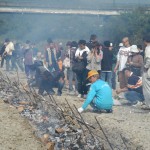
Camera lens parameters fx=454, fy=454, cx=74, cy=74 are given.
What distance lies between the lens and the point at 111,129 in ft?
29.4

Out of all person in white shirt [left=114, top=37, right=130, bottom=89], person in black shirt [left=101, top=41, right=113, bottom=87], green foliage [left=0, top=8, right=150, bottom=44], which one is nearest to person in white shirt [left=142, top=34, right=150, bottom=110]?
person in white shirt [left=114, top=37, right=130, bottom=89]

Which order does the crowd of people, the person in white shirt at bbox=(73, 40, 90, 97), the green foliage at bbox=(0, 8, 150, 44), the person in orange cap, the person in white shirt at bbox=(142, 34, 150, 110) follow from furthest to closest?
the green foliage at bbox=(0, 8, 150, 44), the person in white shirt at bbox=(73, 40, 90, 97), the person in white shirt at bbox=(142, 34, 150, 110), the crowd of people, the person in orange cap

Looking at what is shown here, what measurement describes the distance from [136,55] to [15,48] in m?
11.9

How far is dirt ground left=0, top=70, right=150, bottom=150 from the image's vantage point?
7793mm

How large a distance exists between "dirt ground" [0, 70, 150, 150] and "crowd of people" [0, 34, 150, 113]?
0.38 meters

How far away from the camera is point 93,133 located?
8547 millimetres

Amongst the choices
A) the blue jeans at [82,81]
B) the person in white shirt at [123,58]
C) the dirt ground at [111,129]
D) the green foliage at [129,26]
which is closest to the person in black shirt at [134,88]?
the dirt ground at [111,129]

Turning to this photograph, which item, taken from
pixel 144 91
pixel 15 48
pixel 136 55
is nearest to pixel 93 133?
pixel 144 91

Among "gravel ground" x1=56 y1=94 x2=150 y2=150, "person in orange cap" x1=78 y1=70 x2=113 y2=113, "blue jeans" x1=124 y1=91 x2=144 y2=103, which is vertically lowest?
"gravel ground" x1=56 y1=94 x2=150 y2=150

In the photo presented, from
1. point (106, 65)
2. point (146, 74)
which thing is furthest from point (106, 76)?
point (146, 74)

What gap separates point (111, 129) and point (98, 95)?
55.3 inches

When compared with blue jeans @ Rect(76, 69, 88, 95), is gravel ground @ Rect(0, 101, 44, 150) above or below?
below

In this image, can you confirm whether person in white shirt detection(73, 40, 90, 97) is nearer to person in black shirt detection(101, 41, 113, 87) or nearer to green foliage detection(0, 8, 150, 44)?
person in black shirt detection(101, 41, 113, 87)

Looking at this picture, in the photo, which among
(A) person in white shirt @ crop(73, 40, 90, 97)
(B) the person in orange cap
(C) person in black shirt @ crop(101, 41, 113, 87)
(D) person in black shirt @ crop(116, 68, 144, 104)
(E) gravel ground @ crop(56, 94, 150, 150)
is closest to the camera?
(E) gravel ground @ crop(56, 94, 150, 150)
